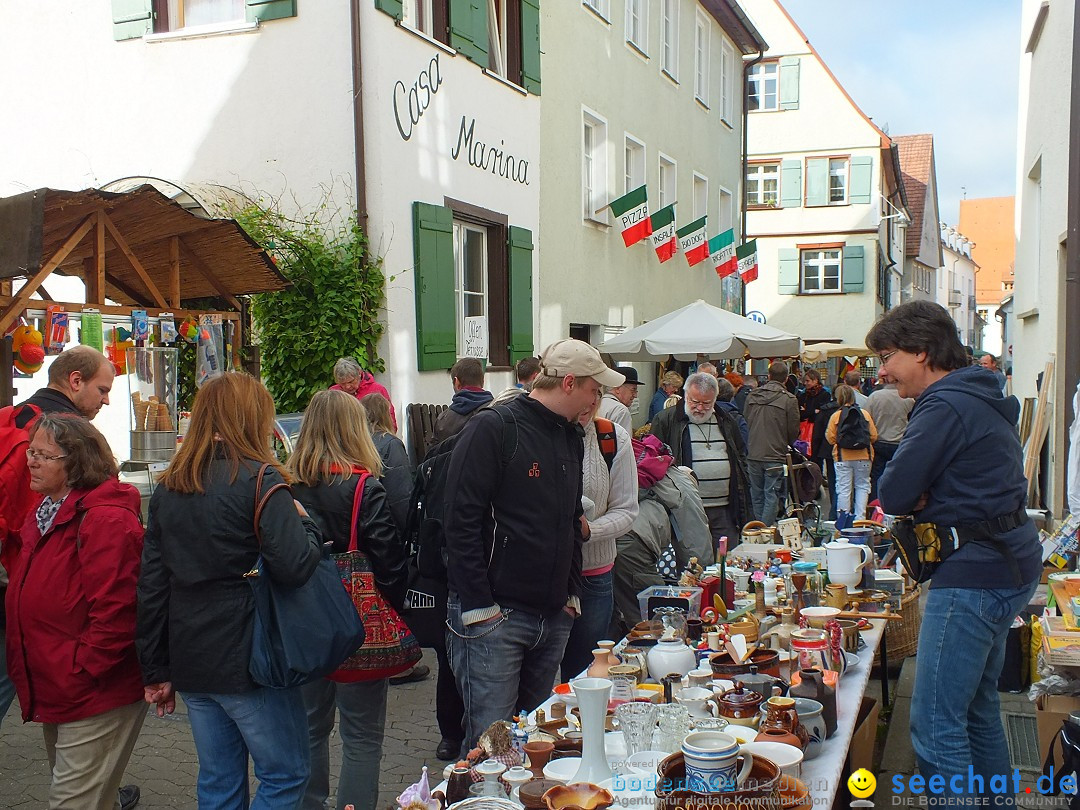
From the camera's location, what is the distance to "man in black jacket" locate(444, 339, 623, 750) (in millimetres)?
3299

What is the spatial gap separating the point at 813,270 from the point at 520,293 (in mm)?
20668

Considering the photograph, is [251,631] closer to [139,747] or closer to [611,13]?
[139,747]

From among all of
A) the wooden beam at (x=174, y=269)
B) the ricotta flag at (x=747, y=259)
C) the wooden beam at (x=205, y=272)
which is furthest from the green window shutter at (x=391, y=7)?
the ricotta flag at (x=747, y=259)

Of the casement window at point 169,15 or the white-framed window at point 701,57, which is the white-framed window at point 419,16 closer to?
the casement window at point 169,15

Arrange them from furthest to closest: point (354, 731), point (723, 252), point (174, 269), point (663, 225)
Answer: point (723, 252)
point (663, 225)
point (174, 269)
point (354, 731)

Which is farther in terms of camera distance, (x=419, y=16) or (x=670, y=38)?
(x=670, y=38)

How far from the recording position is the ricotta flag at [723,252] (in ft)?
53.3

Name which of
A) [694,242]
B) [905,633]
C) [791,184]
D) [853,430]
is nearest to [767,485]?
[853,430]

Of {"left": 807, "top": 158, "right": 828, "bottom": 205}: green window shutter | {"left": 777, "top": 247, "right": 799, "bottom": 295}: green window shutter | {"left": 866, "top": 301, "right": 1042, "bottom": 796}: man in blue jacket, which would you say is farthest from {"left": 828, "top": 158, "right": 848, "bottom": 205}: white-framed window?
{"left": 866, "top": 301, "right": 1042, "bottom": 796}: man in blue jacket

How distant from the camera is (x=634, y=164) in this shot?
1462 cm

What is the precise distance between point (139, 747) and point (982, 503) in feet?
13.2

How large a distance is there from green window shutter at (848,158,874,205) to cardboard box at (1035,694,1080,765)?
1035 inches

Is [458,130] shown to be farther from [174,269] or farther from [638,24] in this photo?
[638,24]

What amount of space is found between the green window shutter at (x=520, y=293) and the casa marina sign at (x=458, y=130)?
65cm
